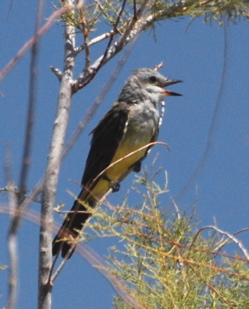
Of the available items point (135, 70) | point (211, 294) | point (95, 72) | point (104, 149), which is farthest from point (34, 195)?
point (135, 70)

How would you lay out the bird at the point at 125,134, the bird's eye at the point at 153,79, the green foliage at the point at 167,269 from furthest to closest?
the bird's eye at the point at 153,79 → the bird at the point at 125,134 → the green foliage at the point at 167,269

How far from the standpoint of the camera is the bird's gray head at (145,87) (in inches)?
190

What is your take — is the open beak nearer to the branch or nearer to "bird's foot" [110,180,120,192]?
"bird's foot" [110,180,120,192]

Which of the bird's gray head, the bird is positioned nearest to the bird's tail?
the bird

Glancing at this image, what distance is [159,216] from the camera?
91.9 inches

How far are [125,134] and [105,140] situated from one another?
14 centimetres

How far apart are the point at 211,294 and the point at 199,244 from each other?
226 millimetres

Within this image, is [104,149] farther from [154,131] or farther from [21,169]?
[21,169]

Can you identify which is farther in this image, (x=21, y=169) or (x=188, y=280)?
(x=188, y=280)

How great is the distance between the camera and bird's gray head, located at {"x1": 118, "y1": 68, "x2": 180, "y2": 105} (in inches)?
190

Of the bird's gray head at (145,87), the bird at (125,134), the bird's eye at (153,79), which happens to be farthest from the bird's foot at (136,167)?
the bird's eye at (153,79)

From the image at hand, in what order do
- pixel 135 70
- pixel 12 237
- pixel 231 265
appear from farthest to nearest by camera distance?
pixel 135 70, pixel 231 265, pixel 12 237

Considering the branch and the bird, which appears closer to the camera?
the branch

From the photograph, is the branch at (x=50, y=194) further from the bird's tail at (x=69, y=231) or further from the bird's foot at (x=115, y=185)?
the bird's foot at (x=115, y=185)
